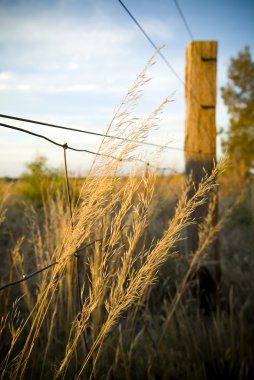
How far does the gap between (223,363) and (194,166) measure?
159cm

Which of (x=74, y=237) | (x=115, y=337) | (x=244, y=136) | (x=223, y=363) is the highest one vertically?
(x=244, y=136)

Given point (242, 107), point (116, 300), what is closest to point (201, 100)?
point (116, 300)

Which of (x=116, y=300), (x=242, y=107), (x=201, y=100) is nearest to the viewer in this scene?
(x=116, y=300)

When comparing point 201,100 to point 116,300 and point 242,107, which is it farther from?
point 242,107

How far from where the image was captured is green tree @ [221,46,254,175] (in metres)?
20.2

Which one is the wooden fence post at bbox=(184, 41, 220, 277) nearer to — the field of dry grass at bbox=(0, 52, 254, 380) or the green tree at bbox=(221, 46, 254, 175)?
the field of dry grass at bbox=(0, 52, 254, 380)

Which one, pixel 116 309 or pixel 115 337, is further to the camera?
pixel 115 337

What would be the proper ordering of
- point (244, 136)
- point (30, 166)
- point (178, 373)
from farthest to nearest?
1. point (244, 136)
2. point (30, 166)
3. point (178, 373)

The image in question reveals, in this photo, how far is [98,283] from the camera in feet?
3.12

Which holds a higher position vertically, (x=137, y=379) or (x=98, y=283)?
(x=98, y=283)

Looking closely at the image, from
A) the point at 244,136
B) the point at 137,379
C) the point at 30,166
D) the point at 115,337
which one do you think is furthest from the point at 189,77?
the point at 244,136

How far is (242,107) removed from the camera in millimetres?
20797

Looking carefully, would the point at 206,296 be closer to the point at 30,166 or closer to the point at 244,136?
the point at 30,166

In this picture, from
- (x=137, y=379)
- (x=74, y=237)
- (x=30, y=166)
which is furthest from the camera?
(x=30, y=166)
